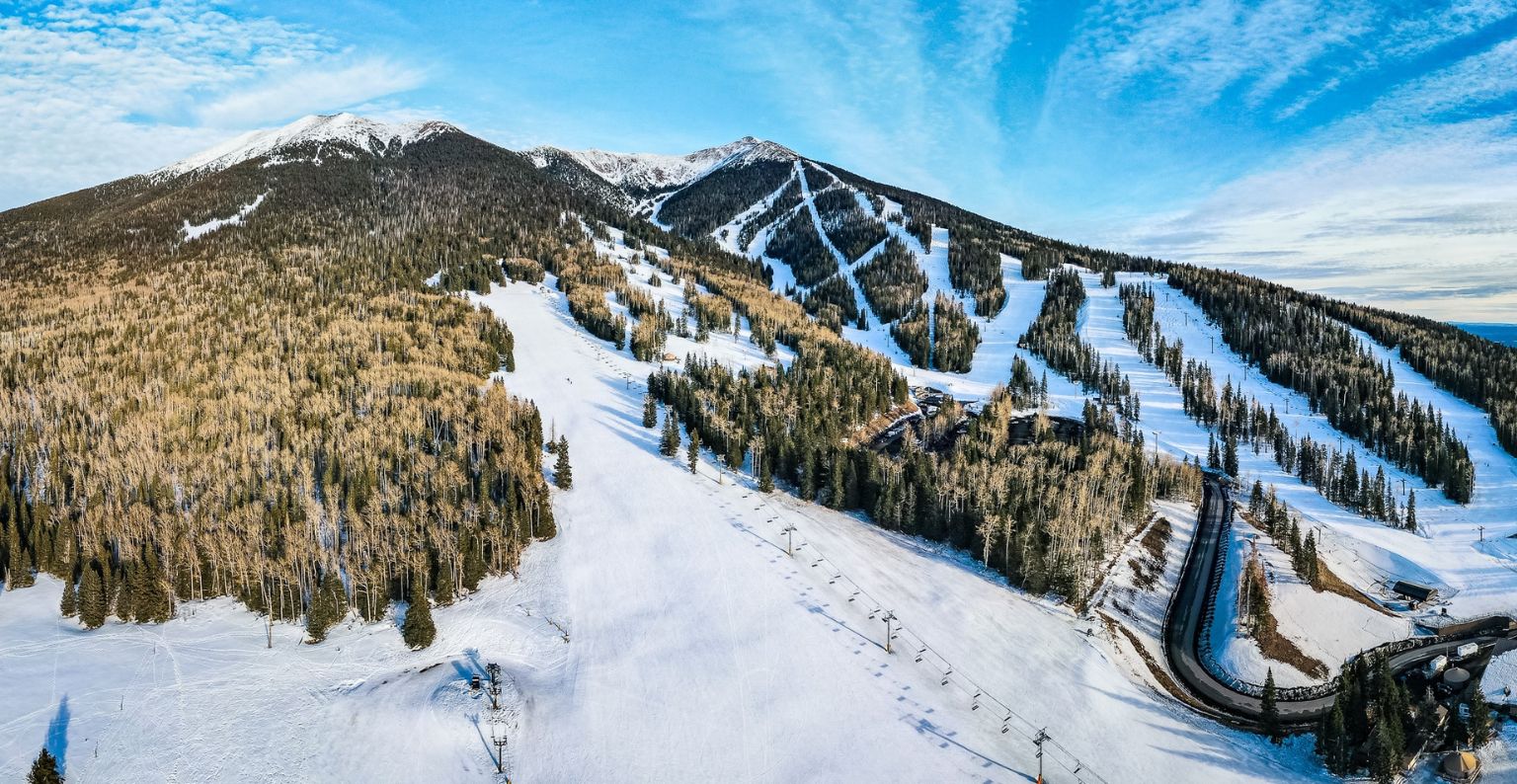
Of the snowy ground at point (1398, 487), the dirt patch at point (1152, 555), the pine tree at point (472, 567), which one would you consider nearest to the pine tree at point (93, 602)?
the pine tree at point (472, 567)

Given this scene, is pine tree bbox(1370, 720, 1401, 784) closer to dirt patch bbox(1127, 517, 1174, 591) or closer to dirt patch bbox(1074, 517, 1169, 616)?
dirt patch bbox(1074, 517, 1169, 616)

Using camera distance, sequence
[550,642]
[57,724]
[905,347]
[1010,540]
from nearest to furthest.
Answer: [57,724] → [550,642] → [1010,540] → [905,347]

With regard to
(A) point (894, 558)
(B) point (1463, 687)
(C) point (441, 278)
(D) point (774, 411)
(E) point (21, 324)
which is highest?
(C) point (441, 278)

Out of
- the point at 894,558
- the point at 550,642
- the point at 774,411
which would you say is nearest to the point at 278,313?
the point at 774,411

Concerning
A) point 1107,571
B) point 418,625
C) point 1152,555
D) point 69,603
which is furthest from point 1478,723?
point 69,603

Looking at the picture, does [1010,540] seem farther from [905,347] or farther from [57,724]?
[905,347]

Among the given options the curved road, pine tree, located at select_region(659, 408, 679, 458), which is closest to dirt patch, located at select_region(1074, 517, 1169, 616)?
the curved road
